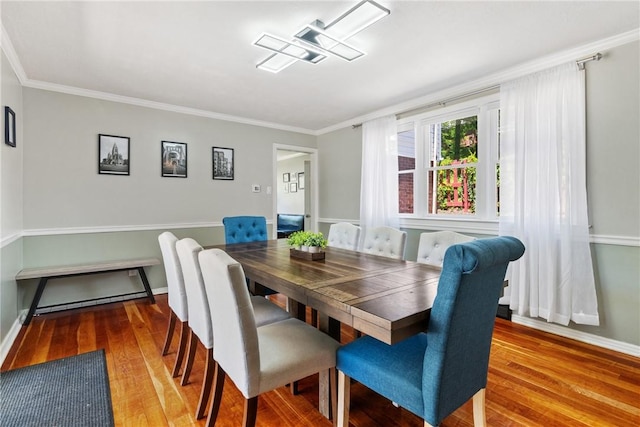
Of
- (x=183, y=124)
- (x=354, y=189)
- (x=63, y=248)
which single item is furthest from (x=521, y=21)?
(x=63, y=248)

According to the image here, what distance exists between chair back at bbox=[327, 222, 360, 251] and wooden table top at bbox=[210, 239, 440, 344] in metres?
0.45

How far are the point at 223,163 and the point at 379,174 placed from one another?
7.23ft

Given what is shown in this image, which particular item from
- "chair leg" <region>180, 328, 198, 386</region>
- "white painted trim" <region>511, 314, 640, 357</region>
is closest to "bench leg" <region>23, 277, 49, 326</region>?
"chair leg" <region>180, 328, 198, 386</region>

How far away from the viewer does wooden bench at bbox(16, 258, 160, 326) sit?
3047 mm

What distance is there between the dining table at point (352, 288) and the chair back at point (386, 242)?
337 millimetres

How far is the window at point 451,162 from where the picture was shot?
129 inches

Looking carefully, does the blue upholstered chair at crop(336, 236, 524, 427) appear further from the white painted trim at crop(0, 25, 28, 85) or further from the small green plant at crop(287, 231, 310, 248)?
the white painted trim at crop(0, 25, 28, 85)

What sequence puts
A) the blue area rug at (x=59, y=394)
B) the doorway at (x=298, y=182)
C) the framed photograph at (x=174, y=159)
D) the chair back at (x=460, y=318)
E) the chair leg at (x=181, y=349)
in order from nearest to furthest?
1. the chair back at (x=460, y=318)
2. the blue area rug at (x=59, y=394)
3. the chair leg at (x=181, y=349)
4. the framed photograph at (x=174, y=159)
5. the doorway at (x=298, y=182)

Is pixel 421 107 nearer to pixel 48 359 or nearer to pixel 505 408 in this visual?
pixel 505 408

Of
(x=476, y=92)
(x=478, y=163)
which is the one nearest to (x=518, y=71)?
(x=476, y=92)

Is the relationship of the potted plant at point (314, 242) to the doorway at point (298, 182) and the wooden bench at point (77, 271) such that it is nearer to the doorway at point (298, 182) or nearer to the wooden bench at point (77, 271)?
the wooden bench at point (77, 271)

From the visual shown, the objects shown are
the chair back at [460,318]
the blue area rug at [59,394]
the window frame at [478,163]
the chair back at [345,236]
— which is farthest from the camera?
the window frame at [478,163]

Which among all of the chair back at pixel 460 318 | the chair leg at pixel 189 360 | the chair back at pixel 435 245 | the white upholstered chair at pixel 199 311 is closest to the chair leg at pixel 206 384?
the white upholstered chair at pixel 199 311

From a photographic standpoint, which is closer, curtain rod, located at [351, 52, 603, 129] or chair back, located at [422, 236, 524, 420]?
chair back, located at [422, 236, 524, 420]
